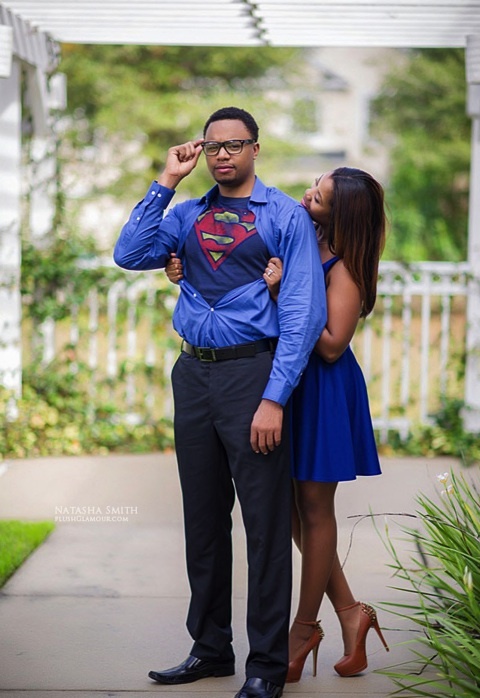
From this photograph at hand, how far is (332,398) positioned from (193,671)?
1.06 metres

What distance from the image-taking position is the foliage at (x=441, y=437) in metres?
7.98

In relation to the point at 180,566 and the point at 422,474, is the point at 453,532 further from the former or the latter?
the point at 422,474

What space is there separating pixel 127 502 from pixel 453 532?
3.07 metres

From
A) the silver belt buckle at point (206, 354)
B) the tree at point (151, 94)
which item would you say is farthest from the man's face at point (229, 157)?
the tree at point (151, 94)

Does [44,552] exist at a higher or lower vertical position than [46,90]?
lower

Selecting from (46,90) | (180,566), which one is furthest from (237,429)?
(46,90)

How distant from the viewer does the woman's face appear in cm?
383

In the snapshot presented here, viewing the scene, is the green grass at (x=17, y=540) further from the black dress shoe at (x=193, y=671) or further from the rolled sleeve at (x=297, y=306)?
the rolled sleeve at (x=297, y=306)

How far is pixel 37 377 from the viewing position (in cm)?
806

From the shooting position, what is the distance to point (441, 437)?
26.8ft

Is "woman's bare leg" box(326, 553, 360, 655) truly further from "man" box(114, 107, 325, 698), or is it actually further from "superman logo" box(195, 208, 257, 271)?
"superman logo" box(195, 208, 257, 271)

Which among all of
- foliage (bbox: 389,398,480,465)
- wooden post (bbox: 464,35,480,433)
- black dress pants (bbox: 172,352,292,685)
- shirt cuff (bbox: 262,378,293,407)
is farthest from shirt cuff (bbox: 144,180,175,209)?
foliage (bbox: 389,398,480,465)

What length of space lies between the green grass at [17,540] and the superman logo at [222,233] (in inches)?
81.4

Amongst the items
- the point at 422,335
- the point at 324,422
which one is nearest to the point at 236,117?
the point at 324,422
